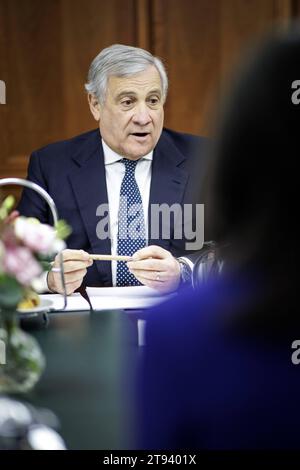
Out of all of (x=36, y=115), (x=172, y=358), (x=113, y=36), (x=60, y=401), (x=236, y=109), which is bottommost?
(x=60, y=401)

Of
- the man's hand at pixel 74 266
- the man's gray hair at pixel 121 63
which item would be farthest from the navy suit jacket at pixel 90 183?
the man's hand at pixel 74 266

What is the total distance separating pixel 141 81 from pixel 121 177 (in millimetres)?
322

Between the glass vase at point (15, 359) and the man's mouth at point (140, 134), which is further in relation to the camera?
the man's mouth at point (140, 134)

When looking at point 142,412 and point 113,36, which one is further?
point 113,36

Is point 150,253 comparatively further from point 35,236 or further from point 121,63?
point 35,236

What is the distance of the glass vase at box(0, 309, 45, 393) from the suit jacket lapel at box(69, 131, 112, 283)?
1098mm

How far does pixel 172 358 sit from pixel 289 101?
0.35m

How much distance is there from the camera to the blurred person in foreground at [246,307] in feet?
2.65

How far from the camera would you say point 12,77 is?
3.52 meters

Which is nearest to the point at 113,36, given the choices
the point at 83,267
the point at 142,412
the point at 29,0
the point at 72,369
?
the point at 29,0

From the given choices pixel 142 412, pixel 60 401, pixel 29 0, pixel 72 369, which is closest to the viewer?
pixel 142 412

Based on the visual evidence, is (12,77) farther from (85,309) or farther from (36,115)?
(85,309)

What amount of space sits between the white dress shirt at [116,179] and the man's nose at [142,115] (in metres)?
0.15

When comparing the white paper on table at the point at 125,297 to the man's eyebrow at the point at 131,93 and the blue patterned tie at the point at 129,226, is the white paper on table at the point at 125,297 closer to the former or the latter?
the blue patterned tie at the point at 129,226
